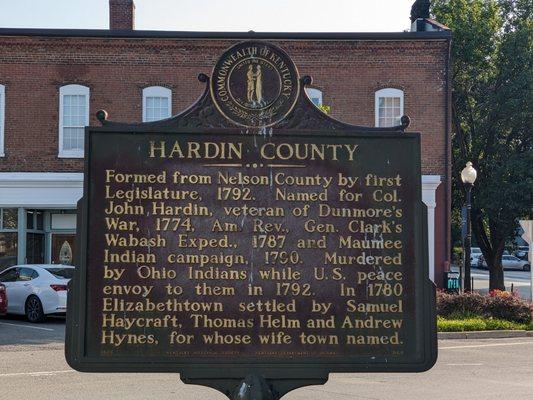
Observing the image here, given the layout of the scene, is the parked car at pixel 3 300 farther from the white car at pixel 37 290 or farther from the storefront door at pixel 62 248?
the storefront door at pixel 62 248

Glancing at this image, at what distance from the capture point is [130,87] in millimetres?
27453

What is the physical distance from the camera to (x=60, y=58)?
89.6 ft

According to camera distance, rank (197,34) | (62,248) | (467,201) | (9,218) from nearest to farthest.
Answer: (467,201)
(197,34)
(9,218)
(62,248)

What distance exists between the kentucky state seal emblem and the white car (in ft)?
54.2

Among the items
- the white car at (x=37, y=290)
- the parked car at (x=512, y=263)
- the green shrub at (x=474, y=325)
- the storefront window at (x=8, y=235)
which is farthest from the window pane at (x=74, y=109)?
the parked car at (x=512, y=263)

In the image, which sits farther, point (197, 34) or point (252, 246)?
point (197, 34)

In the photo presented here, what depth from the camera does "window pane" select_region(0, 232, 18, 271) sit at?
91.3 feet

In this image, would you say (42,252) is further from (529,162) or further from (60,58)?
(529,162)

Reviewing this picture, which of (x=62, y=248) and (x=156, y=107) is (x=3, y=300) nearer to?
(x=62, y=248)

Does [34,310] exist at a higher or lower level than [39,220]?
lower

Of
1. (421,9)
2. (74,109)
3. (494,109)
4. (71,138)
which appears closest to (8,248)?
(71,138)

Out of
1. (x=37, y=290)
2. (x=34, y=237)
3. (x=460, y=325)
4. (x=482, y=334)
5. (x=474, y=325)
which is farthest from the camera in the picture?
(x=34, y=237)

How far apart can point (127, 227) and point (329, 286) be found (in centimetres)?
121

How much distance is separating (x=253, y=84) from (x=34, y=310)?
17.6 m
